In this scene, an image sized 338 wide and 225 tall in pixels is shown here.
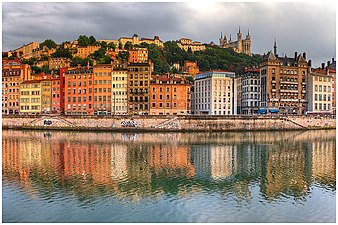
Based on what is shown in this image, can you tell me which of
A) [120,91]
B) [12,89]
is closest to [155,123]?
[120,91]

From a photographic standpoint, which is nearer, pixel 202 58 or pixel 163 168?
pixel 163 168

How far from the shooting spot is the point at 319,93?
79.4 m

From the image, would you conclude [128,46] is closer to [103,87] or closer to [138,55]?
[138,55]

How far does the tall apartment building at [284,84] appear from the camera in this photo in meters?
77.7

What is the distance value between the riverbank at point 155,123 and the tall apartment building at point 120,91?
11886 millimetres

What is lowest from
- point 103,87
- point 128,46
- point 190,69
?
point 103,87

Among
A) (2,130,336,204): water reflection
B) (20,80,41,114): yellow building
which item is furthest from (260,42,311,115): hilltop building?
(20,80,41,114): yellow building

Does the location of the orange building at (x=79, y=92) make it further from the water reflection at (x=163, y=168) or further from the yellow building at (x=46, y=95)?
the water reflection at (x=163, y=168)

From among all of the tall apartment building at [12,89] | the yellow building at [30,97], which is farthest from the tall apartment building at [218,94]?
the tall apartment building at [12,89]

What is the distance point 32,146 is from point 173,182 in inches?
829

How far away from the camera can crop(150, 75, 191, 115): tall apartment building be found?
71375mm

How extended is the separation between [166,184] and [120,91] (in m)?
48.9

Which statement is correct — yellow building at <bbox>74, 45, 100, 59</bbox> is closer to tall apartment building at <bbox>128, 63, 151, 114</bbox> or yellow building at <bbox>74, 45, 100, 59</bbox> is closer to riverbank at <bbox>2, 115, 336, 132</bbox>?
tall apartment building at <bbox>128, 63, 151, 114</bbox>

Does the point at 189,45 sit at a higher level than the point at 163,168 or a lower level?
higher
